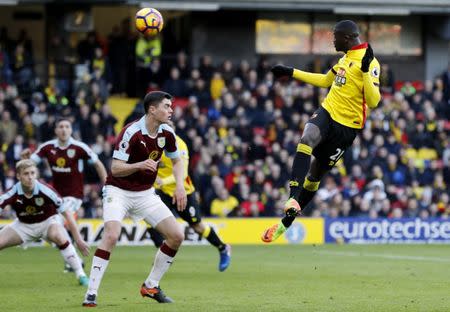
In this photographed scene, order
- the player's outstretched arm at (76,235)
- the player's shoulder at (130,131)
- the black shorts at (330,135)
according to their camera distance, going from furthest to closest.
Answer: the player's outstretched arm at (76,235) < the black shorts at (330,135) < the player's shoulder at (130,131)

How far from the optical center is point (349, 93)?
13.7 metres

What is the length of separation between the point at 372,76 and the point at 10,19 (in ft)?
75.1

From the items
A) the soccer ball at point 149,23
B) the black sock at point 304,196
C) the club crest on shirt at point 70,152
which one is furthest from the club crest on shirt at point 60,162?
the black sock at point 304,196

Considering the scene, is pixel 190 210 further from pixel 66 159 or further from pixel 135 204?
pixel 135 204

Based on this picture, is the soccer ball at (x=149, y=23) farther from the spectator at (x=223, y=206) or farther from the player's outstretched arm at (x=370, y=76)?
the spectator at (x=223, y=206)

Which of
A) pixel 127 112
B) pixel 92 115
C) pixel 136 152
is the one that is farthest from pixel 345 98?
pixel 127 112

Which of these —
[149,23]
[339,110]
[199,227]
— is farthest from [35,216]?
[339,110]

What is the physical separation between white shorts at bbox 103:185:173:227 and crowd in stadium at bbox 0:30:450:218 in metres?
12.2

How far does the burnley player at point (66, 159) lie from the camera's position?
702 inches

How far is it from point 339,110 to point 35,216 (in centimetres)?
417

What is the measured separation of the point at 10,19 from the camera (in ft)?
113

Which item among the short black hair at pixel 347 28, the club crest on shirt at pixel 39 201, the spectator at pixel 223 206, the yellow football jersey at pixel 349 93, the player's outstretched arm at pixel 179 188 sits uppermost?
the short black hair at pixel 347 28

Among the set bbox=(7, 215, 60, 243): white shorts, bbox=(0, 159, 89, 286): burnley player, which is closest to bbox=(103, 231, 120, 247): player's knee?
bbox=(0, 159, 89, 286): burnley player

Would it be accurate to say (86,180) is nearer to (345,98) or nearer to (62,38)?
(62,38)
